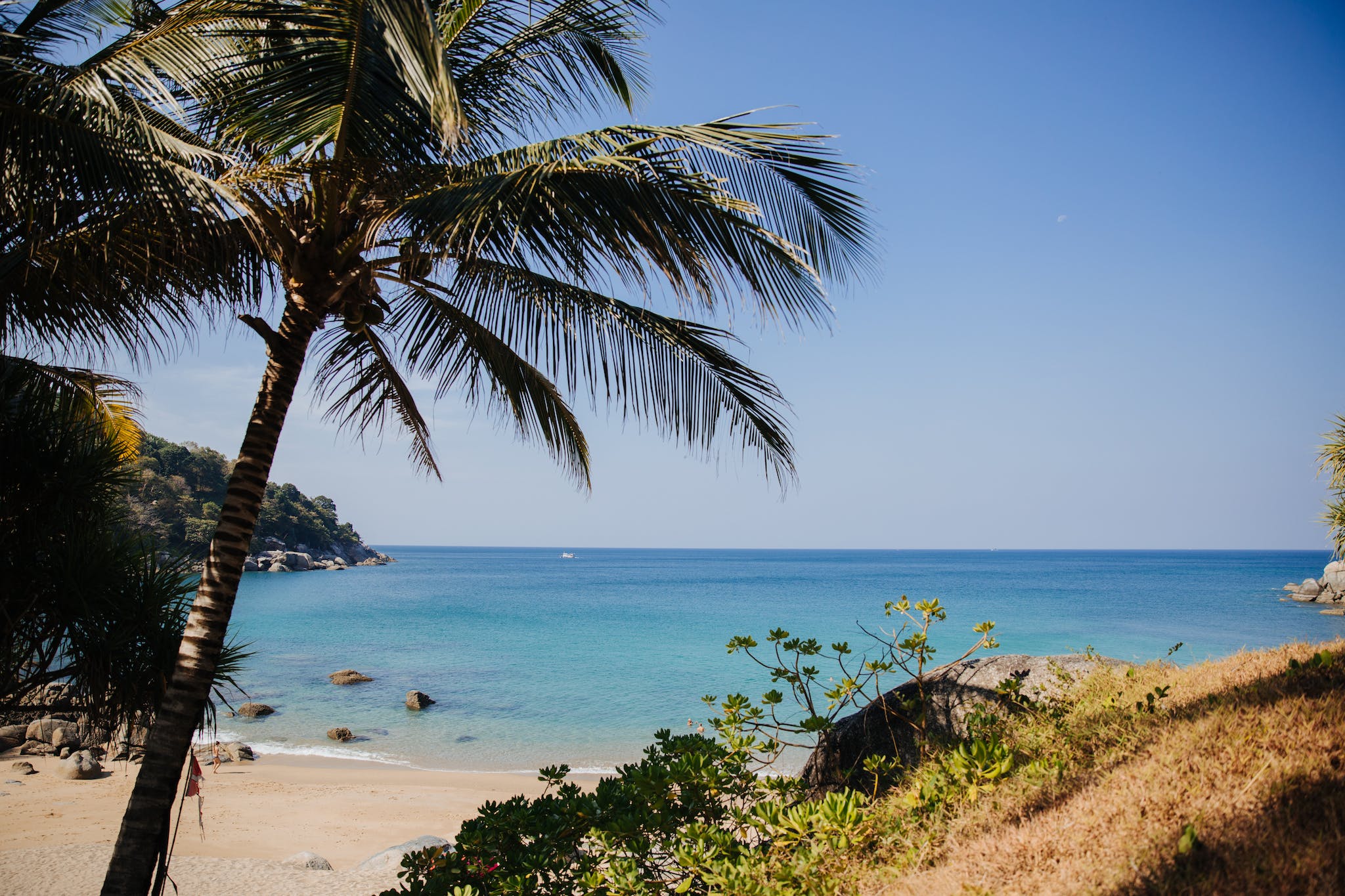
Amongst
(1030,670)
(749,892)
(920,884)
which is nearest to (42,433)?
(749,892)

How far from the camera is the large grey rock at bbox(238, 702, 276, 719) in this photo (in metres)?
16.9

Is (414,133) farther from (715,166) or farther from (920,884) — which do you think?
(920,884)

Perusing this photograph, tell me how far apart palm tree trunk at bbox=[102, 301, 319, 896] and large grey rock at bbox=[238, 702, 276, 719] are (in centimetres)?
1531

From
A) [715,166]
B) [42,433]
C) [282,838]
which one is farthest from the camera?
[282,838]

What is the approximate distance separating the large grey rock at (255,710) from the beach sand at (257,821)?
3869 millimetres

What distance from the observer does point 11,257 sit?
3.75m

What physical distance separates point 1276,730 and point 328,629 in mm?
35621

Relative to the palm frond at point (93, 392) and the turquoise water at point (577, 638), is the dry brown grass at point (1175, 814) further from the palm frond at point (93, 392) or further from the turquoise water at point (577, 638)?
the palm frond at point (93, 392)

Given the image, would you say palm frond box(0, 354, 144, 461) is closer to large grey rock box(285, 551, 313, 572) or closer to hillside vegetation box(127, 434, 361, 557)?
hillside vegetation box(127, 434, 361, 557)

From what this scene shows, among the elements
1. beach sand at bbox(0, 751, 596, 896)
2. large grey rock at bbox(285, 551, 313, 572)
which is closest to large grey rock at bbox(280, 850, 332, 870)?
beach sand at bbox(0, 751, 596, 896)

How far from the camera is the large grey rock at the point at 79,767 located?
11156 mm

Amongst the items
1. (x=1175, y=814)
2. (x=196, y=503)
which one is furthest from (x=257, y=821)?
(x=196, y=503)

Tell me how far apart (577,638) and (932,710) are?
2795 cm

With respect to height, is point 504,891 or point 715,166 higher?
point 715,166
